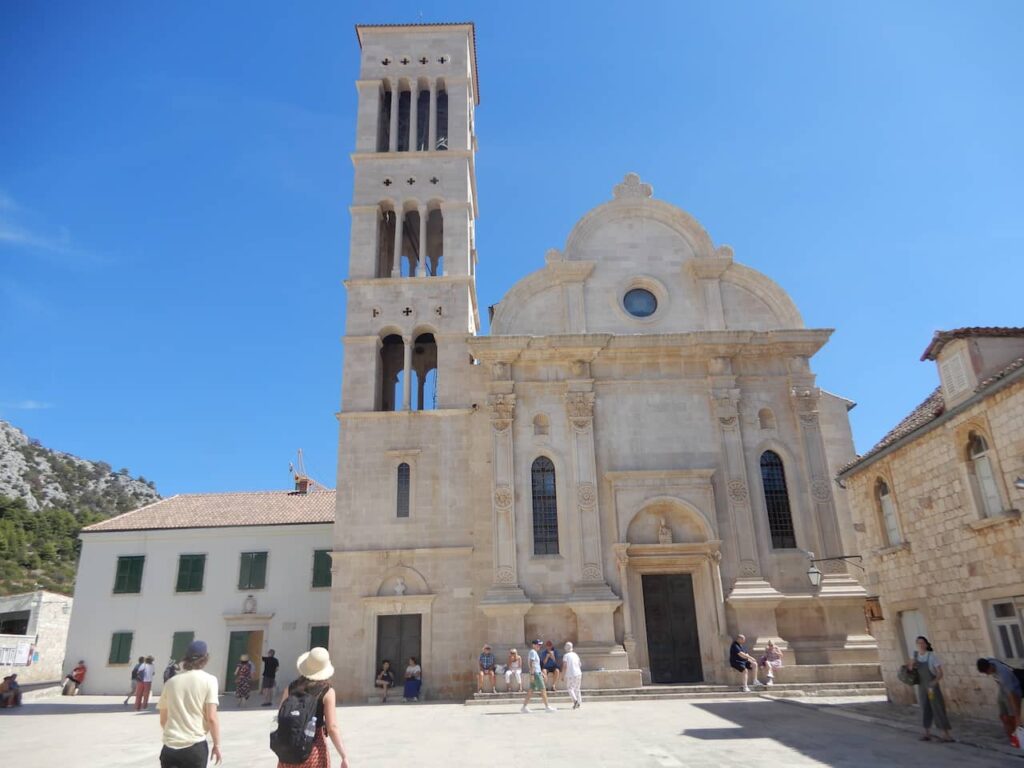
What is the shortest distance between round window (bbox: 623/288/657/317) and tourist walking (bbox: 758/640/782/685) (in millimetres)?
11665

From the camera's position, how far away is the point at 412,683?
2138 centimetres

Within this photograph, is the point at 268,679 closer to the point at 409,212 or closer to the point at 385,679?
the point at 385,679

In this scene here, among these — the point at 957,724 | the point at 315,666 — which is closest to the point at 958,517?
the point at 957,724

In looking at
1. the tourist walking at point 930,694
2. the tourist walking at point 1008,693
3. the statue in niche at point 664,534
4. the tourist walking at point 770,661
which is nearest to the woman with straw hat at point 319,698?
the tourist walking at point 1008,693

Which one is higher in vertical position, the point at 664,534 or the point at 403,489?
the point at 403,489

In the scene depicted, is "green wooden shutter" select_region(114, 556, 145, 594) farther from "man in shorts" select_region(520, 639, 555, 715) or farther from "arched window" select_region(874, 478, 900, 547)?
"arched window" select_region(874, 478, 900, 547)

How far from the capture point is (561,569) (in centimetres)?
2206

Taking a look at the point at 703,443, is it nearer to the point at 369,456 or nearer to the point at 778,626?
the point at 778,626

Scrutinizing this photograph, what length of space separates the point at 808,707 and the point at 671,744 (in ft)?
22.1

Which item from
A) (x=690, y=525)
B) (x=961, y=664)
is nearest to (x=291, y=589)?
(x=690, y=525)

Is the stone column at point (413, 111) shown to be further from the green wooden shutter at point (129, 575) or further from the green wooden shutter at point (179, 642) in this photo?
the green wooden shutter at point (179, 642)

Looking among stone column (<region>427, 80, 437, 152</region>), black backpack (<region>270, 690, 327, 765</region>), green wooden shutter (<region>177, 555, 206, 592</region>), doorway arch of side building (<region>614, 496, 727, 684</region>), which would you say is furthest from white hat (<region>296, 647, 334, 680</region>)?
green wooden shutter (<region>177, 555, 206, 592</region>)

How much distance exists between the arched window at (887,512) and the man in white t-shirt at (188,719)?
49.6 feet

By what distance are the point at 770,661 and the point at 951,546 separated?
7835mm
